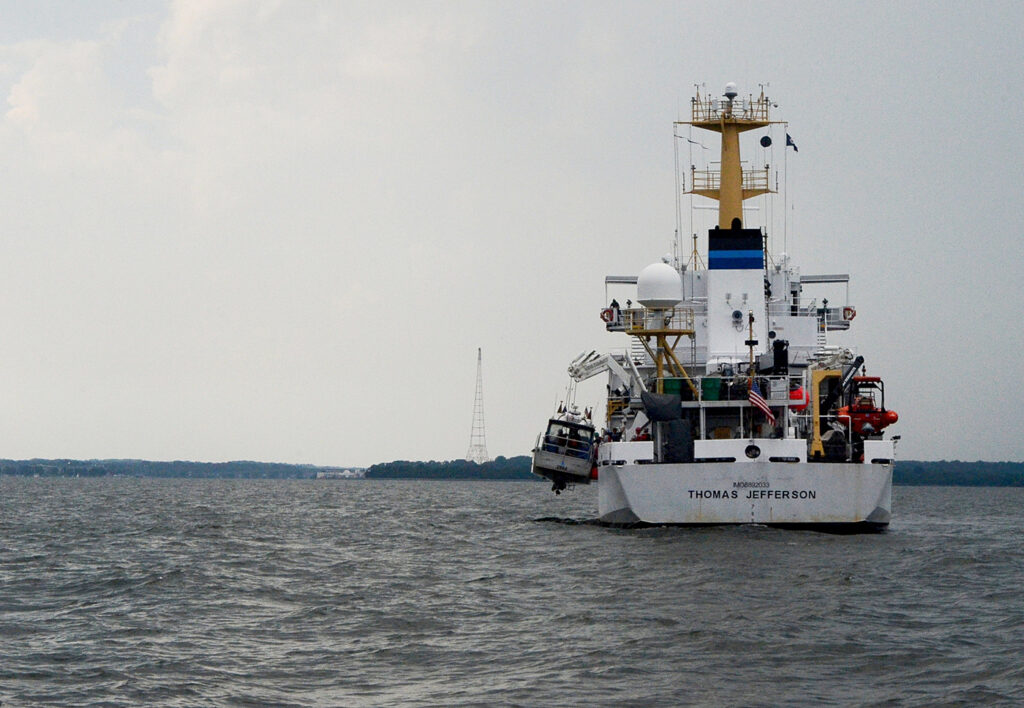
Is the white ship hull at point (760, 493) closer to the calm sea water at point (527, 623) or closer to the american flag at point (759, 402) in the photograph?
the calm sea water at point (527, 623)

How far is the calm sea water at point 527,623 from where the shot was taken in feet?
47.0

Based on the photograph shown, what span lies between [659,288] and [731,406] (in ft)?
13.5

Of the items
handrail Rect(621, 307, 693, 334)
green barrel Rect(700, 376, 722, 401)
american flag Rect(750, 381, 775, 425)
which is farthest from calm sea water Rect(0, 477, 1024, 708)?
handrail Rect(621, 307, 693, 334)

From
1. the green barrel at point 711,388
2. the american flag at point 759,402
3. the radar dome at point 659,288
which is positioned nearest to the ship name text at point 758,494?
the american flag at point 759,402

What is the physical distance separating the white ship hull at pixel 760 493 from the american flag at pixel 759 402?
1.02m

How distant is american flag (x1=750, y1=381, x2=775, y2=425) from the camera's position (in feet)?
106

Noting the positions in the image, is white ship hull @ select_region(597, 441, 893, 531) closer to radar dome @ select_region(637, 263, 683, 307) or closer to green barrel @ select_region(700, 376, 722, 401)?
green barrel @ select_region(700, 376, 722, 401)

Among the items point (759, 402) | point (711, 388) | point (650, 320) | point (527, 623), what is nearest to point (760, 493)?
point (759, 402)

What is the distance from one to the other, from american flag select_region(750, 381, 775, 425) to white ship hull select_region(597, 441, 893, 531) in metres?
1.02

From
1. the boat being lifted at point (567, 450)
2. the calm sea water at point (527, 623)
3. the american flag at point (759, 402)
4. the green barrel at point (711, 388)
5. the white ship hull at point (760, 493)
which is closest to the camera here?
the calm sea water at point (527, 623)

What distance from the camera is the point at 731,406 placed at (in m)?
33.8

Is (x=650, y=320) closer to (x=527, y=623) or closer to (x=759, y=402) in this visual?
(x=759, y=402)

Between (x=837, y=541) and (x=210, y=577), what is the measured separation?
1489 centimetres

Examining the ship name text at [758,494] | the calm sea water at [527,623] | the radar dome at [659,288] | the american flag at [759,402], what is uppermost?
the radar dome at [659,288]
